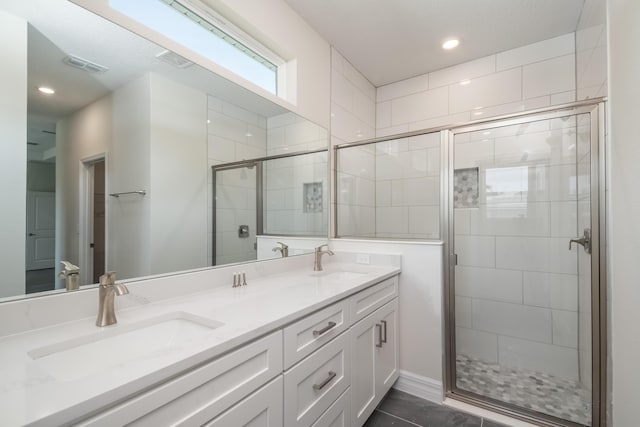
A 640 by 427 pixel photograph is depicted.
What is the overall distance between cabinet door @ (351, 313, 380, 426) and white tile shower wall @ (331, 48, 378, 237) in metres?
0.94

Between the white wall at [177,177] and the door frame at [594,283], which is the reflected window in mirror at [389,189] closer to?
the door frame at [594,283]

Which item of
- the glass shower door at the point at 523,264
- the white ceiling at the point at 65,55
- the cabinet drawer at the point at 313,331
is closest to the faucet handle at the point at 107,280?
the white ceiling at the point at 65,55

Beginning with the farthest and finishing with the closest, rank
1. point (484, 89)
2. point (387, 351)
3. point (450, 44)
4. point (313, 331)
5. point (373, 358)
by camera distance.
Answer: point (484, 89) < point (450, 44) < point (387, 351) < point (373, 358) < point (313, 331)

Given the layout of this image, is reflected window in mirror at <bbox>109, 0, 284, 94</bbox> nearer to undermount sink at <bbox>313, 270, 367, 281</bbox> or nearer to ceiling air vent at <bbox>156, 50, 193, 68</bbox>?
ceiling air vent at <bbox>156, 50, 193, 68</bbox>

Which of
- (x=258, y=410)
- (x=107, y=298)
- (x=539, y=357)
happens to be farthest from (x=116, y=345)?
(x=539, y=357)

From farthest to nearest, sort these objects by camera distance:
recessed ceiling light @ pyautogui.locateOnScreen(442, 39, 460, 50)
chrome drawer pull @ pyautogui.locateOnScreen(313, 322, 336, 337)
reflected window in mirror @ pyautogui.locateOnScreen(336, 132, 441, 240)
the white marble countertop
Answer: reflected window in mirror @ pyautogui.locateOnScreen(336, 132, 441, 240) < recessed ceiling light @ pyautogui.locateOnScreen(442, 39, 460, 50) < chrome drawer pull @ pyautogui.locateOnScreen(313, 322, 336, 337) < the white marble countertop

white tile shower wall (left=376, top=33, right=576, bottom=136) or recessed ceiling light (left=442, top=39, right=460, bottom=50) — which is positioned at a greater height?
recessed ceiling light (left=442, top=39, right=460, bottom=50)

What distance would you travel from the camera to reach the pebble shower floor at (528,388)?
1.63m

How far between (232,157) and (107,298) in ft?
2.89

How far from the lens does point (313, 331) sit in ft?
3.64

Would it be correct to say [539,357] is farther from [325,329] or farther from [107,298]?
[107,298]

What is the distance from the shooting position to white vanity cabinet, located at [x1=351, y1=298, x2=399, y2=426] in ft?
4.55

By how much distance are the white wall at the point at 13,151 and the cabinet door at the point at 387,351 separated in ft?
4.93

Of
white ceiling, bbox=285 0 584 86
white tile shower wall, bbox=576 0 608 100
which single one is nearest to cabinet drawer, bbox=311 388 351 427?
white tile shower wall, bbox=576 0 608 100
